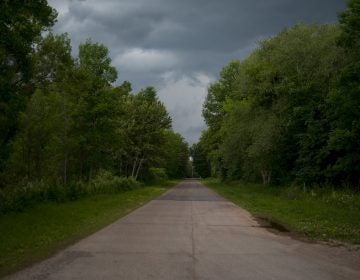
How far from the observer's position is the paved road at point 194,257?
8305 millimetres

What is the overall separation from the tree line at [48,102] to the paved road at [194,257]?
8.06 metres

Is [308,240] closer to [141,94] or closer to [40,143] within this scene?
[40,143]

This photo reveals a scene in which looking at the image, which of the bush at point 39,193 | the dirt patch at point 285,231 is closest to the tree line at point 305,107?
the dirt patch at point 285,231

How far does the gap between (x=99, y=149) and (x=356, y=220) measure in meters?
26.3

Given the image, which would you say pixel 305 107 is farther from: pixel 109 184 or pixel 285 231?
pixel 285 231

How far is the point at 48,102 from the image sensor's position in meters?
26.7

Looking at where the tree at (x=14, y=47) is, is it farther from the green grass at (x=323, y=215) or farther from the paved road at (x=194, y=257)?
the green grass at (x=323, y=215)

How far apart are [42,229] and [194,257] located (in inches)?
255

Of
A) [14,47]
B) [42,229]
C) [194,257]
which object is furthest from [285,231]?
[14,47]

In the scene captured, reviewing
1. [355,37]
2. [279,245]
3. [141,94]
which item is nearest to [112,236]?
[279,245]

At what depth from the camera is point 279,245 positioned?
11930mm

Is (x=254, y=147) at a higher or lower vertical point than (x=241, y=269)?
higher

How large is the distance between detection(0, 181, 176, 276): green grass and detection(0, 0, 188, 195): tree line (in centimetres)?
322

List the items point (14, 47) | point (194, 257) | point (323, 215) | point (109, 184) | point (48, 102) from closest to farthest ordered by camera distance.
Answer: point (194, 257) < point (14, 47) < point (323, 215) < point (48, 102) < point (109, 184)
